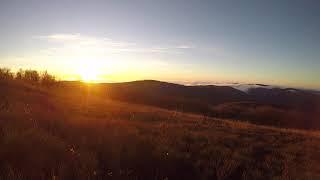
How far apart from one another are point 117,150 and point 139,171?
3.96 feet

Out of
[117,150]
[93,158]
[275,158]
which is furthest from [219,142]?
[93,158]

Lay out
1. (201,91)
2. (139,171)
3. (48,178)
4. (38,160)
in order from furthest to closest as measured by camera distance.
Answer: (201,91)
(139,171)
(38,160)
(48,178)

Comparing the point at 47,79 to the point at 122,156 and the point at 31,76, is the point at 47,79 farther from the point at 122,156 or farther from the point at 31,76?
the point at 122,156

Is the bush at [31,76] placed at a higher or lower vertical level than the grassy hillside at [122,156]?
higher

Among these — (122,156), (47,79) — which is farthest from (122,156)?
(47,79)

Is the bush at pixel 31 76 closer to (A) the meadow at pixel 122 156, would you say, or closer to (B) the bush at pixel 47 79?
(B) the bush at pixel 47 79

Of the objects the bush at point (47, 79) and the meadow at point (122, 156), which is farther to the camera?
the bush at point (47, 79)

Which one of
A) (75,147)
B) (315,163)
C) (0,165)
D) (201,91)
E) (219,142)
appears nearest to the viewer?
(0,165)

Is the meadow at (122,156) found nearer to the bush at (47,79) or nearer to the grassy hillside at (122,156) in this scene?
the grassy hillside at (122,156)

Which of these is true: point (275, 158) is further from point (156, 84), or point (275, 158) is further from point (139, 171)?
point (156, 84)

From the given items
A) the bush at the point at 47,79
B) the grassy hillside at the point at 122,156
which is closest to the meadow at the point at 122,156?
the grassy hillside at the point at 122,156

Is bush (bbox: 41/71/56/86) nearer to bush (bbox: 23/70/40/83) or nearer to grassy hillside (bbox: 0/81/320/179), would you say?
bush (bbox: 23/70/40/83)

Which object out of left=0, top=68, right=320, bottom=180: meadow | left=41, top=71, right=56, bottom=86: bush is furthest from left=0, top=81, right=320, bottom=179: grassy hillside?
left=41, top=71, right=56, bottom=86: bush

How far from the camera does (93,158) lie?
8156 millimetres
